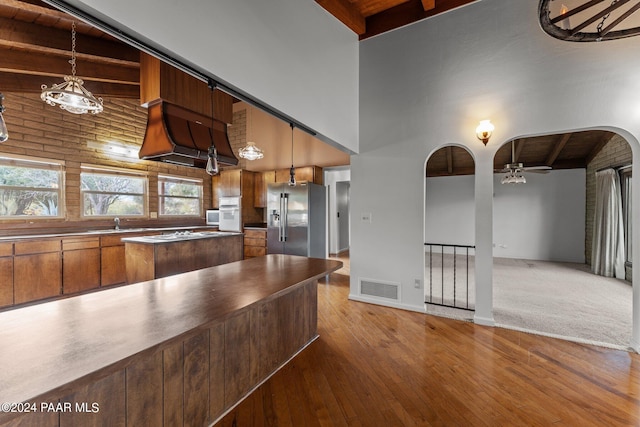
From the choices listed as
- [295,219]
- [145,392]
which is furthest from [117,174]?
[145,392]

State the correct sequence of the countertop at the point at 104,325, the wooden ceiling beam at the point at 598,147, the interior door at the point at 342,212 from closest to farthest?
the countertop at the point at 104,325 < the wooden ceiling beam at the point at 598,147 < the interior door at the point at 342,212

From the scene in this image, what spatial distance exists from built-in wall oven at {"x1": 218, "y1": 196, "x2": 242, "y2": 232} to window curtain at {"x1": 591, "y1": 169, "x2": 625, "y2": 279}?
7576 mm

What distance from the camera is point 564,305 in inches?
146

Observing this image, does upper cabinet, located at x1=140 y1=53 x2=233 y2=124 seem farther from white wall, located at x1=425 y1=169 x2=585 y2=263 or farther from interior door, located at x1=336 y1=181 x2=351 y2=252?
white wall, located at x1=425 y1=169 x2=585 y2=263

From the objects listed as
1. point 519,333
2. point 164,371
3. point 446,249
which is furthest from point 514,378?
point 446,249

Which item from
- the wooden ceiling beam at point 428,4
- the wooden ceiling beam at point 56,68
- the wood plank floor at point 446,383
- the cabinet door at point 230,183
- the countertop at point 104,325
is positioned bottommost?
the wood plank floor at point 446,383

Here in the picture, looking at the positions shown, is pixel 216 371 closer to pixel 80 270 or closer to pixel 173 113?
pixel 173 113

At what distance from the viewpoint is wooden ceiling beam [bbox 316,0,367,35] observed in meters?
3.32

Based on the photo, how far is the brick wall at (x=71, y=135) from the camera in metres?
3.90

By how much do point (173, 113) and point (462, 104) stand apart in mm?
3452

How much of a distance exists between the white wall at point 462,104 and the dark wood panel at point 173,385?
2.79 m

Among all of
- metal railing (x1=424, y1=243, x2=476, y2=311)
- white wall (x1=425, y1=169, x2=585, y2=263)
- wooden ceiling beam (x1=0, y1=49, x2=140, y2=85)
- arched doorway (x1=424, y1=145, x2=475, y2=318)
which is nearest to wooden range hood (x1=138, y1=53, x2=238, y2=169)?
wooden ceiling beam (x1=0, y1=49, x2=140, y2=85)

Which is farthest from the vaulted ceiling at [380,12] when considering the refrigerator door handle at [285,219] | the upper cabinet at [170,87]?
the refrigerator door handle at [285,219]

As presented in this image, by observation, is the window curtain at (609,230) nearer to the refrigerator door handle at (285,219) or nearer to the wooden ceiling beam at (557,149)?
the wooden ceiling beam at (557,149)
